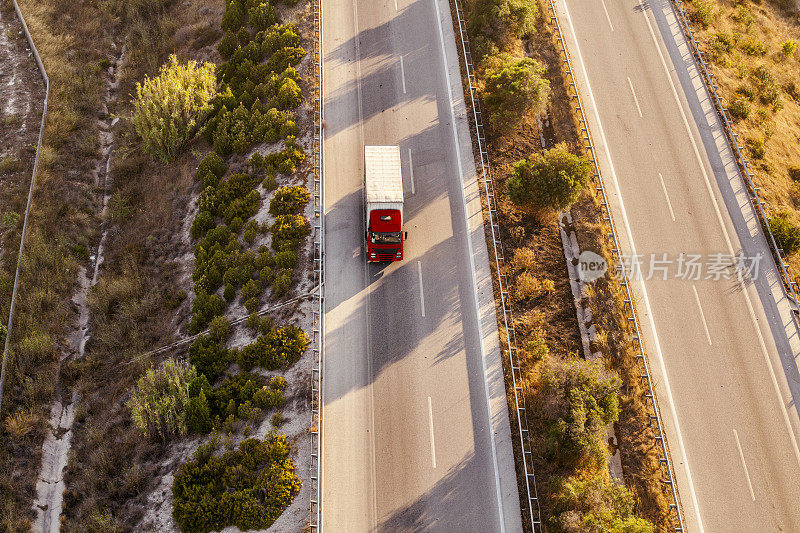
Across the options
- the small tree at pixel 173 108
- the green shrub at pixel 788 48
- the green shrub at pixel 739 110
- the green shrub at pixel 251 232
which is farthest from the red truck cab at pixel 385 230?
the green shrub at pixel 788 48

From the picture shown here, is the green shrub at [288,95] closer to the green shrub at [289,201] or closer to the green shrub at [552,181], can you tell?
the green shrub at [289,201]

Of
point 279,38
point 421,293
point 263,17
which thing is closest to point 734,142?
point 421,293

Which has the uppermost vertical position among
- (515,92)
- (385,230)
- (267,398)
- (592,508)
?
(515,92)

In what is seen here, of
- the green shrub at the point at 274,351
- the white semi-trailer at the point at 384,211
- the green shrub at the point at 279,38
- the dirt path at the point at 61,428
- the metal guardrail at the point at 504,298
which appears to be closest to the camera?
the metal guardrail at the point at 504,298

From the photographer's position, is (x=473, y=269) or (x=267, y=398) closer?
(x=267, y=398)

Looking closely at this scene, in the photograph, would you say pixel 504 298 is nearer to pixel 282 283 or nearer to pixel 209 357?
pixel 282 283

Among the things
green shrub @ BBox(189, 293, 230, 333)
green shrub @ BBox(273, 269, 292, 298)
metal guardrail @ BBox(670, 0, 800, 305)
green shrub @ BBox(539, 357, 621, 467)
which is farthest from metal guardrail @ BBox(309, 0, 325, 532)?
metal guardrail @ BBox(670, 0, 800, 305)
